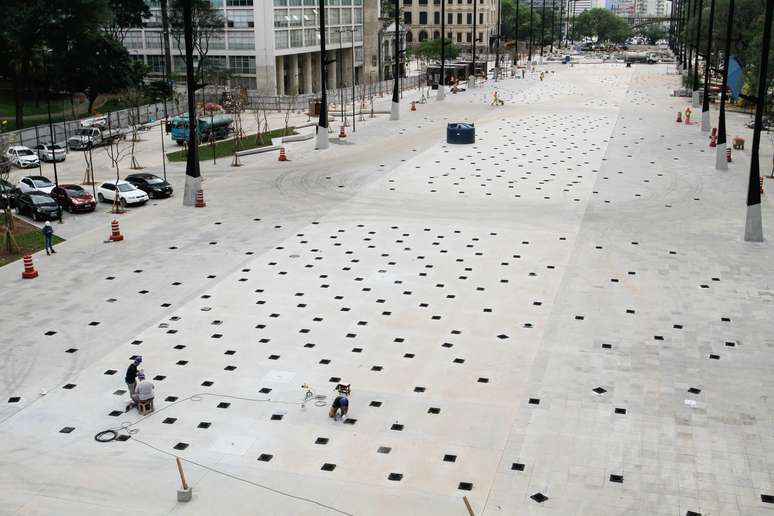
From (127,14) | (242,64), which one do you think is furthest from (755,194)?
(127,14)

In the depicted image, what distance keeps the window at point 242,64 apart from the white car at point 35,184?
42965 mm

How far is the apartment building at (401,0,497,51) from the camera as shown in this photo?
14862 centimetres

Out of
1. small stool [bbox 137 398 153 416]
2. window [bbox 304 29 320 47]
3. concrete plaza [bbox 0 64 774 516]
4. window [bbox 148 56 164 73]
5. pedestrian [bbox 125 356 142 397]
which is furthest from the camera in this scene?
window [bbox 304 29 320 47]

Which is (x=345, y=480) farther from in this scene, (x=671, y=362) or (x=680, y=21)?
(x=680, y=21)

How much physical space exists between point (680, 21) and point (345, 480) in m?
131

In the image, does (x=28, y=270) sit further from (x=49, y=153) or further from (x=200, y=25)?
(x=200, y=25)

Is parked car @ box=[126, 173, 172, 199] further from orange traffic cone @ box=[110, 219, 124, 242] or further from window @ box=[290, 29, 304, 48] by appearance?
window @ box=[290, 29, 304, 48]

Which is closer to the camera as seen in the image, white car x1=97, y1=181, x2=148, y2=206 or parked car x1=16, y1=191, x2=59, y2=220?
parked car x1=16, y1=191, x2=59, y2=220

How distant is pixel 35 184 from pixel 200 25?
132 ft

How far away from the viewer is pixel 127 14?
75625 mm

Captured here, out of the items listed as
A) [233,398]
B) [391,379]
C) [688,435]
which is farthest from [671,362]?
[233,398]

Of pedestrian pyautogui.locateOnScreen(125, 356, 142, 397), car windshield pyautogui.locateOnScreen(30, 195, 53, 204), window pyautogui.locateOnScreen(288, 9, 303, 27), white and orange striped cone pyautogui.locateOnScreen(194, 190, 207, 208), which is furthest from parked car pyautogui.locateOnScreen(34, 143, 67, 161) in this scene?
window pyautogui.locateOnScreen(288, 9, 303, 27)

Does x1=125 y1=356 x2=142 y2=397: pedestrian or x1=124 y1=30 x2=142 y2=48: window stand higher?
x1=124 y1=30 x2=142 y2=48: window

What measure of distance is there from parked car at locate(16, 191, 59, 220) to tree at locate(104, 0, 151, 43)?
A: 43.2 meters
